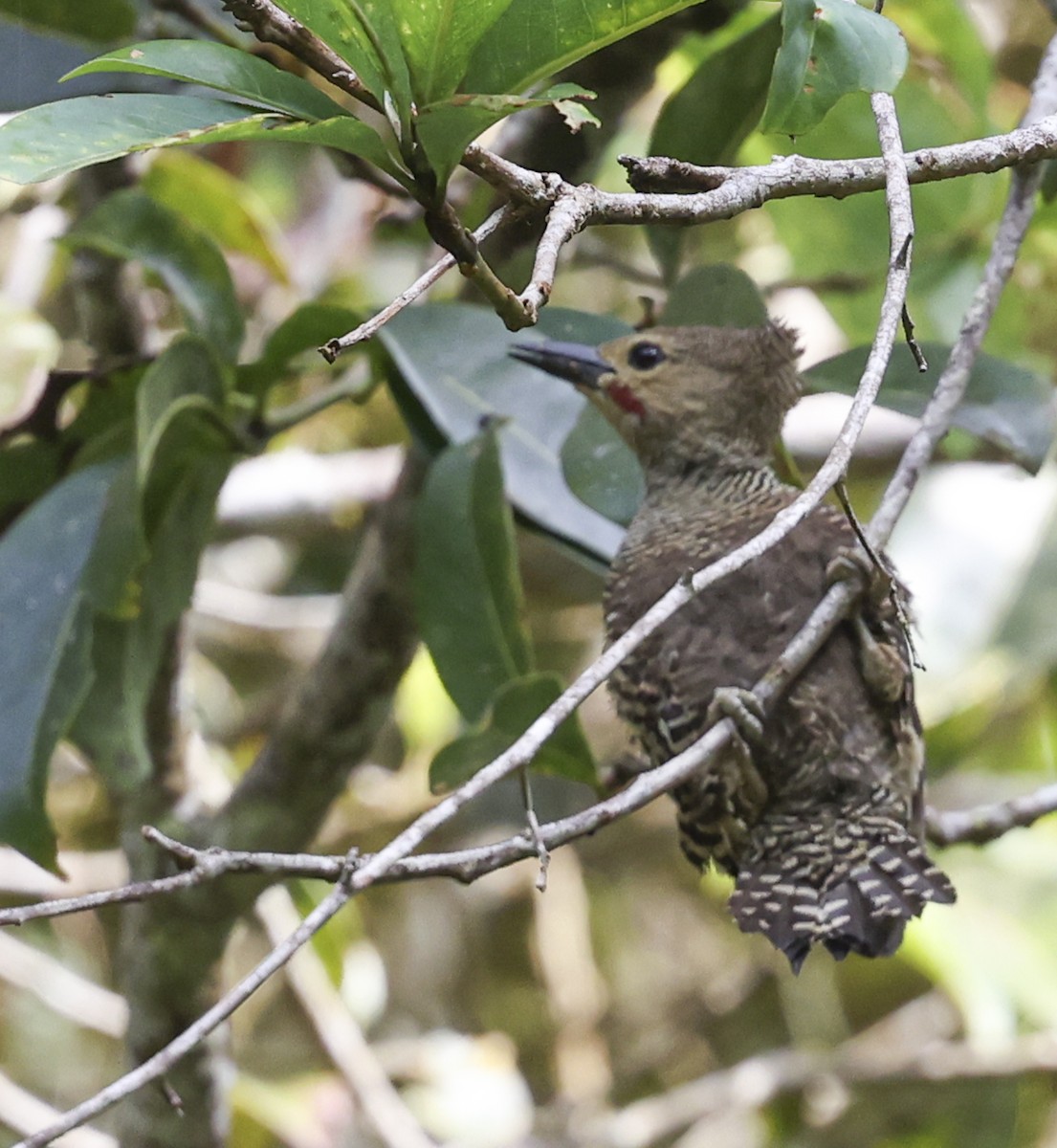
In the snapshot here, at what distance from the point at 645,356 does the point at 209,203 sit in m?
0.88

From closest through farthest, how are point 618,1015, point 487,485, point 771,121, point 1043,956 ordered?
point 771,121 < point 487,485 < point 1043,956 < point 618,1015

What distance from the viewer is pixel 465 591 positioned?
7.12ft

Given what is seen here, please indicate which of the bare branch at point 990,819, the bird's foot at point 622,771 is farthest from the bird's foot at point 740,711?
the bare branch at point 990,819

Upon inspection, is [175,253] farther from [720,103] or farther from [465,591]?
[720,103]

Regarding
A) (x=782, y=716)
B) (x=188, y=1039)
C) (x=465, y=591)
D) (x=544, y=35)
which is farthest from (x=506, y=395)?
(x=188, y=1039)

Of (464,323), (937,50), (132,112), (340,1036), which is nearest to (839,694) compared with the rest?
(464,323)

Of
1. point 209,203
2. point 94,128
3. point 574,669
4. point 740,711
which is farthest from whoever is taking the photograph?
point 574,669

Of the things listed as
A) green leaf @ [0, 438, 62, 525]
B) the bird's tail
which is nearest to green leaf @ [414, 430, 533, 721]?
the bird's tail

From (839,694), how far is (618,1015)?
8.45 feet

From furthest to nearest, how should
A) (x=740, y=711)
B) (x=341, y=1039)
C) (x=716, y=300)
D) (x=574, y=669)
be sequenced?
1. (x=574, y=669)
2. (x=341, y=1039)
3. (x=716, y=300)
4. (x=740, y=711)

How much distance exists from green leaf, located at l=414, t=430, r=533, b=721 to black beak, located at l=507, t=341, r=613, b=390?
0.30 m

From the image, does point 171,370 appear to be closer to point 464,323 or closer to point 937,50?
point 464,323

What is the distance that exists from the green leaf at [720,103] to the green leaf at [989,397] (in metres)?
0.39

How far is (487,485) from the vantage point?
212 cm
